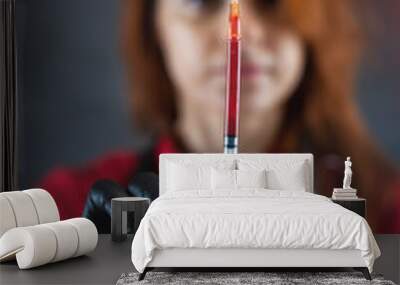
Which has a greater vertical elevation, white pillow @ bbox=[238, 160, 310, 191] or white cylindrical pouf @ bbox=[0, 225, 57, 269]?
white pillow @ bbox=[238, 160, 310, 191]

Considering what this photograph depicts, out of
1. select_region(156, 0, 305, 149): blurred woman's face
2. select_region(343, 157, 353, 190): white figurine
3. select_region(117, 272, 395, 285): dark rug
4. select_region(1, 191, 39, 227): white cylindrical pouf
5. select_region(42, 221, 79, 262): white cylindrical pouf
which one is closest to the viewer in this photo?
select_region(117, 272, 395, 285): dark rug

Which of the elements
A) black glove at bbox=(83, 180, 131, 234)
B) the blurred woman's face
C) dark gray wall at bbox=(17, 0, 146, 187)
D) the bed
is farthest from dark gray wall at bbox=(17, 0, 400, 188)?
the bed

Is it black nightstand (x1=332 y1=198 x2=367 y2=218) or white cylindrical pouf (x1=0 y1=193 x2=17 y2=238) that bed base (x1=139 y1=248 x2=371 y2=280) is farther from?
black nightstand (x1=332 y1=198 x2=367 y2=218)

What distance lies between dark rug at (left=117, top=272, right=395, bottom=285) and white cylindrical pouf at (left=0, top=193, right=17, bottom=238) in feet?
3.49

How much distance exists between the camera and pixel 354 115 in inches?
286

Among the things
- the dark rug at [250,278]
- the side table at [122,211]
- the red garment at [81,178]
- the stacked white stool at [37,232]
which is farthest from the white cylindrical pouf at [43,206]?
the red garment at [81,178]

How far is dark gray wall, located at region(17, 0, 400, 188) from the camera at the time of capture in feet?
24.0

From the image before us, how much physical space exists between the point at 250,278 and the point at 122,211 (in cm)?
202

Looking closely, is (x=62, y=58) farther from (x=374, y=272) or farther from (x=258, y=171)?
(x=374, y=272)

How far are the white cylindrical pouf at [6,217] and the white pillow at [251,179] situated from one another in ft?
6.99

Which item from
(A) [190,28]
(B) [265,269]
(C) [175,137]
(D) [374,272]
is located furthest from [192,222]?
(A) [190,28]

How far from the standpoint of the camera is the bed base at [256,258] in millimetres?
4914

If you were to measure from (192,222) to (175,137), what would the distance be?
2.52 m

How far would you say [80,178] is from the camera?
24.2ft
